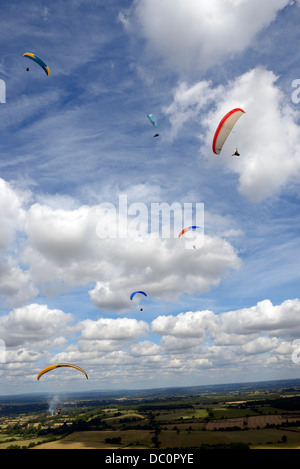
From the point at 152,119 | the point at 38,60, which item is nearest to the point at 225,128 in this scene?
the point at 152,119

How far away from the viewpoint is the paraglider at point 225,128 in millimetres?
36469

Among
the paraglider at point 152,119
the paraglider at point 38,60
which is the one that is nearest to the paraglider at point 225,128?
→ the paraglider at point 152,119

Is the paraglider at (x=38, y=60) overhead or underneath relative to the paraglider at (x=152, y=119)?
overhead

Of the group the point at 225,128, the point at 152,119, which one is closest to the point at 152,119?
the point at 152,119

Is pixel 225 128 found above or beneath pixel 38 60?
beneath

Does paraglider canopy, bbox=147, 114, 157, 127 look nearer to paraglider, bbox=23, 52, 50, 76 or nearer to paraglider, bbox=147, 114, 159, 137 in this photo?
paraglider, bbox=147, 114, 159, 137

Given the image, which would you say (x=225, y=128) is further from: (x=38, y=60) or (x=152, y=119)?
(x=38, y=60)

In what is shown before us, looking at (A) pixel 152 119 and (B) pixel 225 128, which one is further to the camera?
(A) pixel 152 119

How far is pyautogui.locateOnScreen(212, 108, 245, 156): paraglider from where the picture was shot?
36.5 m

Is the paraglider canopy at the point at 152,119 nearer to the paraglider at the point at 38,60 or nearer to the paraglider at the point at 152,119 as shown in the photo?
the paraglider at the point at 152,119

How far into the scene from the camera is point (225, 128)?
124 ft

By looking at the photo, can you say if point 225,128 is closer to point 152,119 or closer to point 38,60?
point 152,119

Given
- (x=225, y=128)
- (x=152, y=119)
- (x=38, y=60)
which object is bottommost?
(x=225, y=128)
